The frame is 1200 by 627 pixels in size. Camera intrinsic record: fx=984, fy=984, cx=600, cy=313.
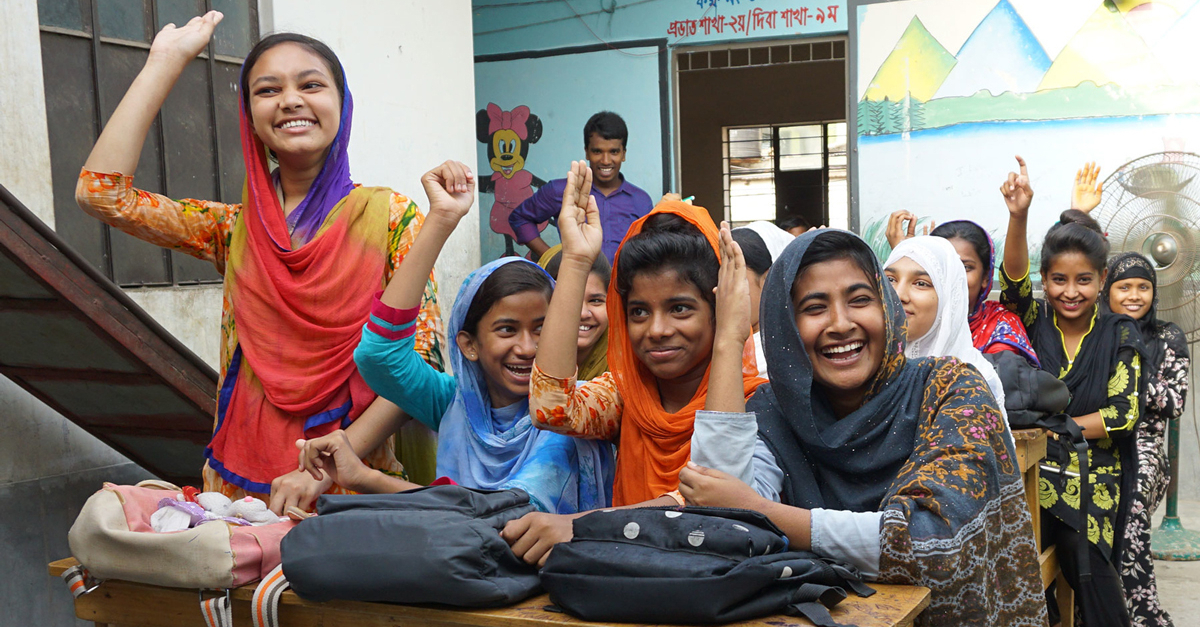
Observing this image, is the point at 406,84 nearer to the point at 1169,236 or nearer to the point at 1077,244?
the point at 1077,244

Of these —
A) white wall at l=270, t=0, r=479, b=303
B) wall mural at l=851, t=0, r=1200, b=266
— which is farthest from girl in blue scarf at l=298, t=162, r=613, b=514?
wall mural at l=851, t=0, r=1200, b=266

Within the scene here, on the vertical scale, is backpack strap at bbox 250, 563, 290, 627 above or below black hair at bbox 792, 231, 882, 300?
below

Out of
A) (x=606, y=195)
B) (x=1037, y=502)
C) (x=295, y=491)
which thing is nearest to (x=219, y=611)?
(x=295, y=491)

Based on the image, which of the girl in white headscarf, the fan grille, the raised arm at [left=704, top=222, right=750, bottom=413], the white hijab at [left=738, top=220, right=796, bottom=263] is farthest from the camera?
the fan grille

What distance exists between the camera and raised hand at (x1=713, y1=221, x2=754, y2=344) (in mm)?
1969

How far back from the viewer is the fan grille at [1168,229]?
191 inches

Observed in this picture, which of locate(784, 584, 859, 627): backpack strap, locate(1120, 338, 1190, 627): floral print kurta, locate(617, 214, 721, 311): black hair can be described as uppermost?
locate(617, 214, 721, 311): black hair

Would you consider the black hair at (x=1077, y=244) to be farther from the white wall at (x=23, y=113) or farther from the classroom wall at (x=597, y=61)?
the white wall at (x=23, y=113)

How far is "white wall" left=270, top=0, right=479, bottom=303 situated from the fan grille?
3703 mm

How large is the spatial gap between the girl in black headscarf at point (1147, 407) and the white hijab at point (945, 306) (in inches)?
47.3

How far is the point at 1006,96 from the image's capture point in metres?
5.84

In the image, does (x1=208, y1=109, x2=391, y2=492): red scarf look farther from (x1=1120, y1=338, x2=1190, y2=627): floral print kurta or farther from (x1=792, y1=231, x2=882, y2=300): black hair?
(x1=1120, y1=338, x2=1190, y2=627): floral print kurta

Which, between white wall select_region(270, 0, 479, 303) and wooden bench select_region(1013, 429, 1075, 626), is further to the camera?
white wall select_region(270, 0, 479, 303)

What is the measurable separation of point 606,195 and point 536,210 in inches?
19.2
